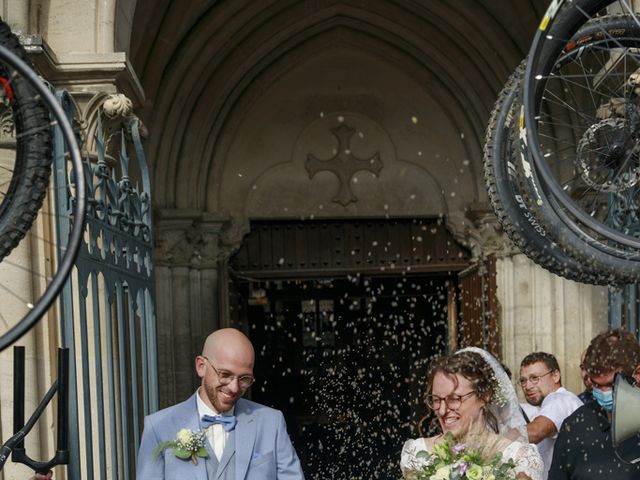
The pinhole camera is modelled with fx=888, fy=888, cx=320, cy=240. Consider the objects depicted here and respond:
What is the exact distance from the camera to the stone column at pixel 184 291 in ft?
28.1

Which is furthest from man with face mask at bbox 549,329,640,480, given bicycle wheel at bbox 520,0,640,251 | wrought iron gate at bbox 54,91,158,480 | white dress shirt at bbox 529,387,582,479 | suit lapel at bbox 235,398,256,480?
wrought iron gate at bbox 54,91,158,480

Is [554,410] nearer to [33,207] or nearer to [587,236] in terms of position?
[587,236]

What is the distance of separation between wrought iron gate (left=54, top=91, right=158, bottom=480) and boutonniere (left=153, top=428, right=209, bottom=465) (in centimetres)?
57

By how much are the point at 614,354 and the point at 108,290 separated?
7.22 ft

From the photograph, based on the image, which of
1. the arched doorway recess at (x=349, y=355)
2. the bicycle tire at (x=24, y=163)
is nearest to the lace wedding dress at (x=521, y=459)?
the bicycle tire at (x=24, y=163)

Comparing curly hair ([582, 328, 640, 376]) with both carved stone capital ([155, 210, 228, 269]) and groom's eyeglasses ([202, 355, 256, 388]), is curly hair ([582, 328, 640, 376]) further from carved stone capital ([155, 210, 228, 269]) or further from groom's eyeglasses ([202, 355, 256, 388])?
carved stone capital ([155, 210, 228, 269])

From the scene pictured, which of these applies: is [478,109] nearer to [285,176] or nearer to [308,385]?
[285,176]

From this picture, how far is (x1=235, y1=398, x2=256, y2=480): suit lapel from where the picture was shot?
3.24 metres

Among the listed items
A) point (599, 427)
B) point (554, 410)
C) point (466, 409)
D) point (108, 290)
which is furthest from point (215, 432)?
point (554, 410)

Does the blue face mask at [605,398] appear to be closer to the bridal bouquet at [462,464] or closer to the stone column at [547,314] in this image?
the bridal bouquet at [462,464]

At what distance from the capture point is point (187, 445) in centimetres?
314

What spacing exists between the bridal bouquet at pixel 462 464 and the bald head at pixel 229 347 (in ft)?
2.26

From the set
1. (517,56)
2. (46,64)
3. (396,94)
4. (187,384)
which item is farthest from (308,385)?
(46,64)

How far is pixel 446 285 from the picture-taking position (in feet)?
34.1
